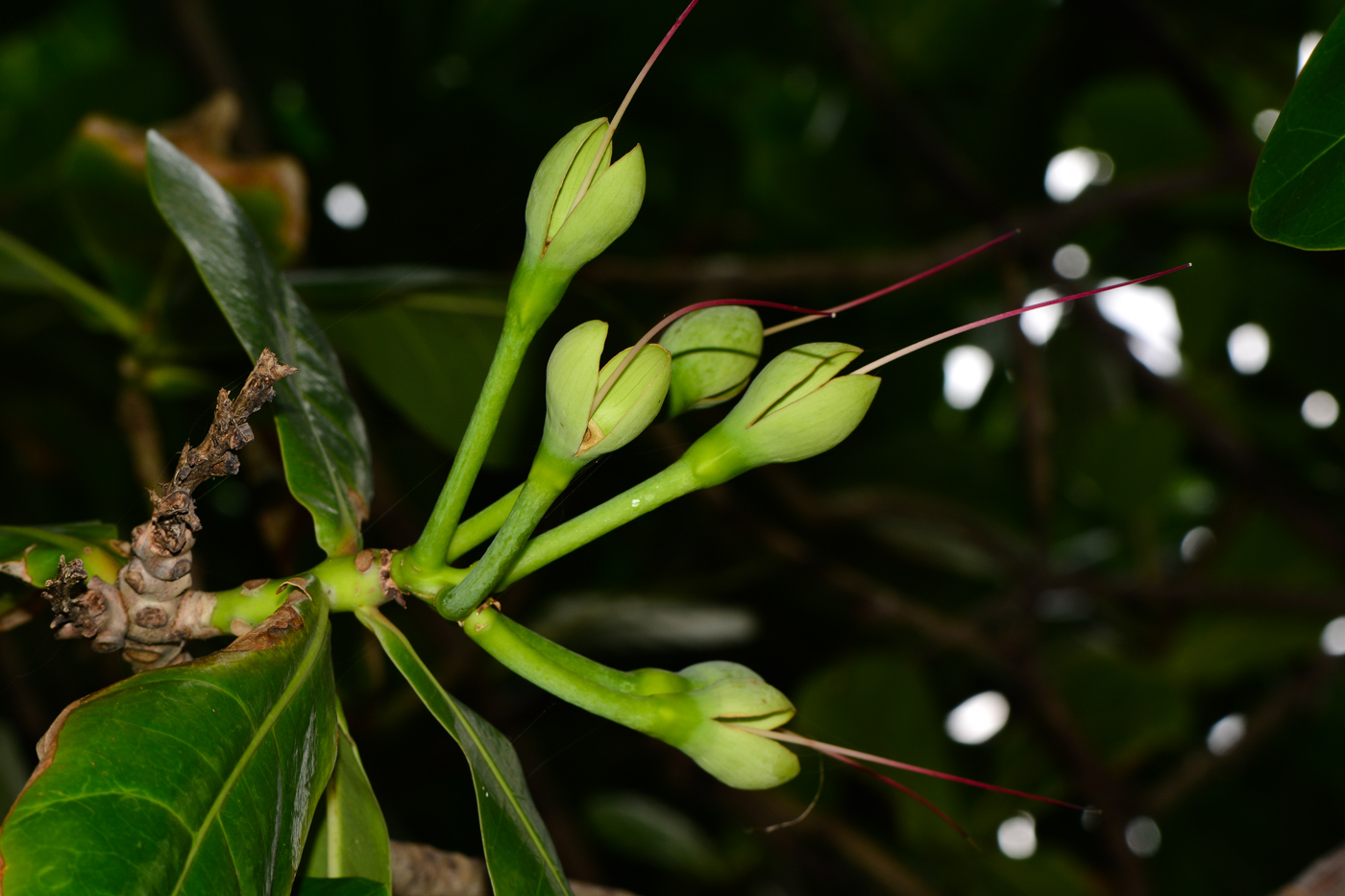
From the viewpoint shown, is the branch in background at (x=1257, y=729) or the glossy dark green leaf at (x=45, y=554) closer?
the glossy dark green leaf at (x=45, y=554)

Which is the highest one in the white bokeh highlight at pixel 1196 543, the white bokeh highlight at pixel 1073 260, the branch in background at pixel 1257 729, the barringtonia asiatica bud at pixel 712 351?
the barringtonia asiatica bud at pixel 712 351

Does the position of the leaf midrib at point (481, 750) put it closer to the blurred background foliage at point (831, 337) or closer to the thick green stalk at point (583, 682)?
the thick green stalk at point (583, 682)

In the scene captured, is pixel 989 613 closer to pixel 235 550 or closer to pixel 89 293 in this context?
pixel 235 550

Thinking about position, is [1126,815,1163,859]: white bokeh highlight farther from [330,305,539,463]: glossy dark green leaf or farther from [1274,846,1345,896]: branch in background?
[330,305,539,463]: glossy dark green leaf

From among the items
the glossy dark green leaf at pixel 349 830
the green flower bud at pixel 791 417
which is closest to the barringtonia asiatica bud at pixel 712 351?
the green flower bud at pixel 791 417

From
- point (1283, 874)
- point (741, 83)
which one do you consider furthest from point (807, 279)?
point (1283, 874)

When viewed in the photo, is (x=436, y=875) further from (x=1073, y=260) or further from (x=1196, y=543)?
(x=1196, y=543)

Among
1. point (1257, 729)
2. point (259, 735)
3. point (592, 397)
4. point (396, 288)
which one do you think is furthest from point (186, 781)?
point (1257, 729)
